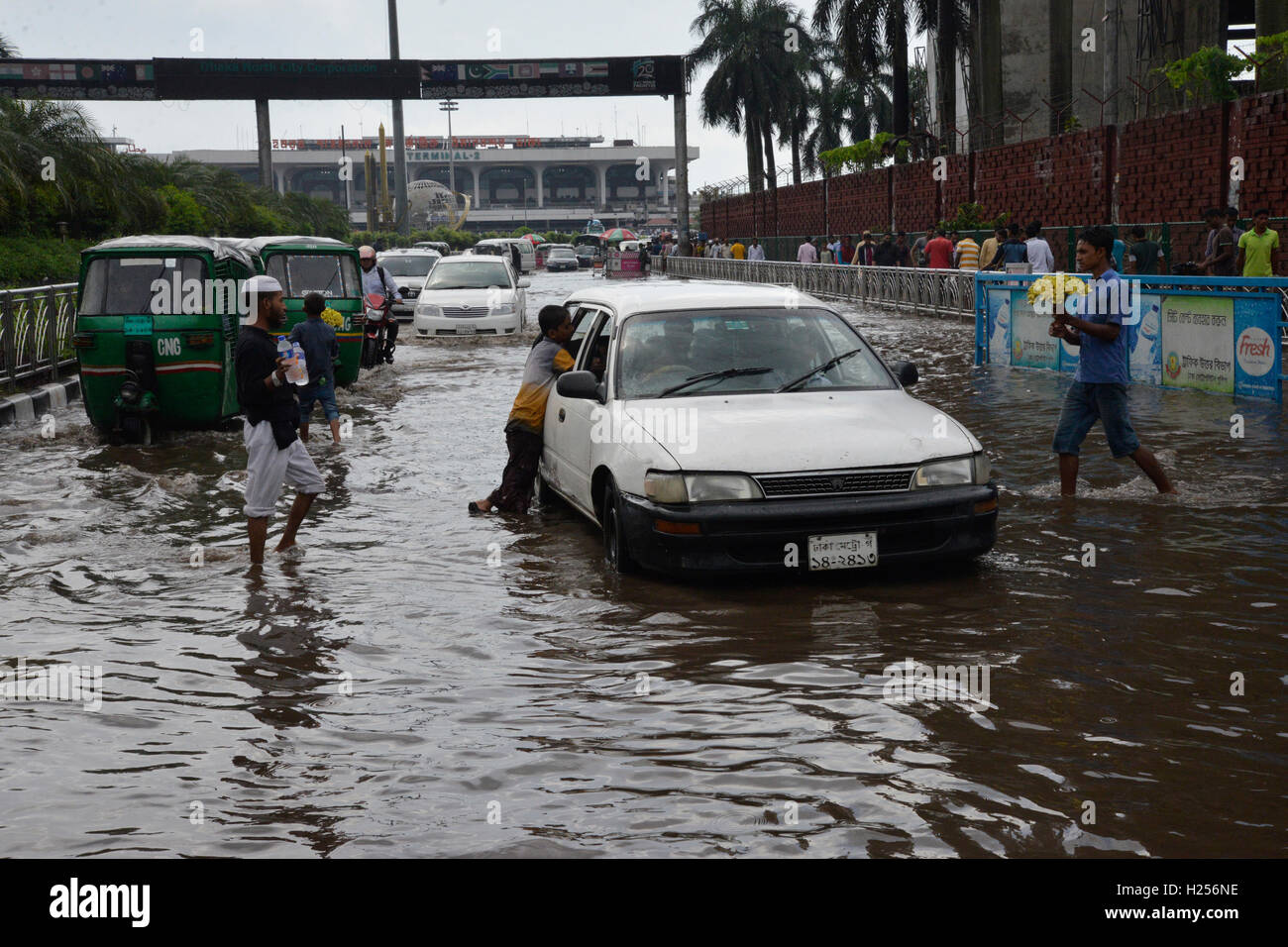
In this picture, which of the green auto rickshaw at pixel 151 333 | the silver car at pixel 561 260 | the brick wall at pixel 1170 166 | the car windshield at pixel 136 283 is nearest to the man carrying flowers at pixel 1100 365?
the green auto rickshaw at pixel 151 333

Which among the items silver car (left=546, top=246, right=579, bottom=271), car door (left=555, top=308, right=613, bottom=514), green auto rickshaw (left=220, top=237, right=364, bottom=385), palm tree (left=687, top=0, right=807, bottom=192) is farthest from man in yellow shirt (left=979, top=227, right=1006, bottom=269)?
silver car (left=546, top=246, right=579, bottom=271)

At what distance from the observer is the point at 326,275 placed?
1794 centimetres

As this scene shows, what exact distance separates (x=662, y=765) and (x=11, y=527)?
6.39 metres

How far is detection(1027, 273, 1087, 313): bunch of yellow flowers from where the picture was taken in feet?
31.0

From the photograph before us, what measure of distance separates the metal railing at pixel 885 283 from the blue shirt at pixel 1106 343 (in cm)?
1153

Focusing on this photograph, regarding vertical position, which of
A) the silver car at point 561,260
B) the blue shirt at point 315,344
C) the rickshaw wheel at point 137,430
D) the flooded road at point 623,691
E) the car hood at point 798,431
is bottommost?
the flooded road at point 623,691

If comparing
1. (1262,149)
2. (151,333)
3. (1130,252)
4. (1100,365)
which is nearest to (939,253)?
(1262,149)

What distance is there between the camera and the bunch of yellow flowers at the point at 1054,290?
944 cm

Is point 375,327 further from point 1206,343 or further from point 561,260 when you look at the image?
point 561,260

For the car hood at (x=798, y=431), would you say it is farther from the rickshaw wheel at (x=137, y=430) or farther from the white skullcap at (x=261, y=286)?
the rickshaw wheel at (x=137, y=430)

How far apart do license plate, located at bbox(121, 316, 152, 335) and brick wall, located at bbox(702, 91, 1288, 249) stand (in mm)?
16967

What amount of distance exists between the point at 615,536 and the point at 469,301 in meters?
18.8

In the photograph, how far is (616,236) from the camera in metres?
87.3
